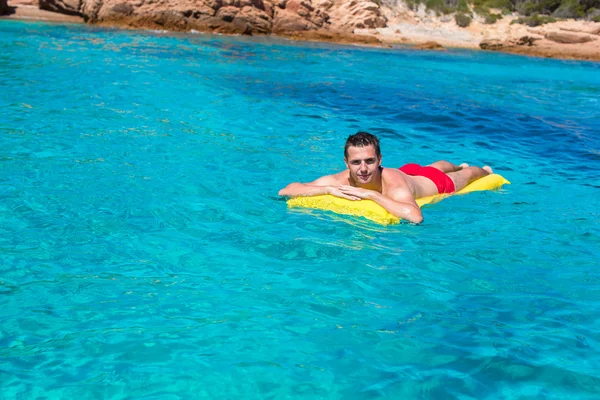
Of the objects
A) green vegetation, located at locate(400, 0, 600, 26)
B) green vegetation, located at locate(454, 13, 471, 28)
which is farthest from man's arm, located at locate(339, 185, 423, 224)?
green vegetation, located at locate(400, 0, 600, 26)

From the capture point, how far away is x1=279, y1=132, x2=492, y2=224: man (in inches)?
230

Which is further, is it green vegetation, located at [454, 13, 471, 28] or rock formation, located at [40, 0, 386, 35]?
green vegetation, located at [454, 13, 471, 28]

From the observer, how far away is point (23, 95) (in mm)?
10719

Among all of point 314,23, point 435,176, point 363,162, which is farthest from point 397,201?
point 314,23

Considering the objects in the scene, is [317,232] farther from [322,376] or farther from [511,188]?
[511,188]

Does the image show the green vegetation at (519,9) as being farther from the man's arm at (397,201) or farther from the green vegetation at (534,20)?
the man's arm at (397,201)

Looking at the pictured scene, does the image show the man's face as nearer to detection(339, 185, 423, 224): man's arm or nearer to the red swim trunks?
detection(339, 185, 423, 224): man's arm

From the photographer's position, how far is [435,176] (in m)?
6.89

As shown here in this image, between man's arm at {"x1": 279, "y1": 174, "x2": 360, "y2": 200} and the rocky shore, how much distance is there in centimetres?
2344

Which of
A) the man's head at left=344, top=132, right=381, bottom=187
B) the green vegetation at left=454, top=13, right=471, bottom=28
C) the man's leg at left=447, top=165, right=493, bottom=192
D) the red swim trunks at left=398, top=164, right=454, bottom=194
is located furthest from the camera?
the green vegetation at left=454, top=13, right=471, bottom=28

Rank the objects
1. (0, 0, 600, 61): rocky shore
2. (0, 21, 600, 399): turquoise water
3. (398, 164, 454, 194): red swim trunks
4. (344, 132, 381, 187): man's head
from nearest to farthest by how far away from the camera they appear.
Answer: (0, 21, 600, 399): turquoise water < (344, 132, 381, 187): man's head < (398, 164, 454, 194): red swim trunks < (0, 0, 600, 61): rocky shore

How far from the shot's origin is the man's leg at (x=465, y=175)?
717 cm

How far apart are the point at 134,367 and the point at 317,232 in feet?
8.12

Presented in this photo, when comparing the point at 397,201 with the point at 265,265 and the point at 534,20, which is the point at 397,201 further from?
the point at 534,20
